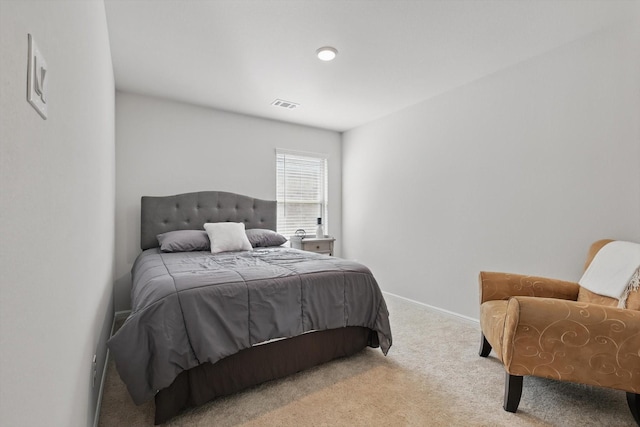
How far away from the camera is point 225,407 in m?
1.83

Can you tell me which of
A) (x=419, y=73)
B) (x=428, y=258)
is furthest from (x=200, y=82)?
(x=428, y=258)

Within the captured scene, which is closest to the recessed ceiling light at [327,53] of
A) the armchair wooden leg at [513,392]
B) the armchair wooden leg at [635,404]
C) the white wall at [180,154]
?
the white wall at [180,154]

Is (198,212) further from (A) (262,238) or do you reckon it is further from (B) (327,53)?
(B) (327,53)

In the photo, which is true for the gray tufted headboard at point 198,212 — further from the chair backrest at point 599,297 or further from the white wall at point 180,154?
the chair backrest at point 599,297

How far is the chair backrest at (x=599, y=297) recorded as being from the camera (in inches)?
68.9

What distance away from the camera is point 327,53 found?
8.64ft

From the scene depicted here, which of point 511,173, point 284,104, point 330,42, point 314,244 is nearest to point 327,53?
point 330,42

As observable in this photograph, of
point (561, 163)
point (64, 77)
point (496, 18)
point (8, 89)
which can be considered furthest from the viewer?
point (561, 163)

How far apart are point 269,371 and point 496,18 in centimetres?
291

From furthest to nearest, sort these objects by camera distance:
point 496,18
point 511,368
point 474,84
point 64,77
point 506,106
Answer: point 474,84, point 506,106, point 496,18, point 511,368, point 64,77

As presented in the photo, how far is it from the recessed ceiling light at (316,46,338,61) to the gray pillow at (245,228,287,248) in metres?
2.09

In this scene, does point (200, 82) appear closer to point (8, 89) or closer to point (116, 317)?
point (116, 317)

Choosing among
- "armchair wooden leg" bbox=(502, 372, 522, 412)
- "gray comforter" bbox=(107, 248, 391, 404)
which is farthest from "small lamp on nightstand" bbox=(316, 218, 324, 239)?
"armchair wooden leg" bbox=(502, 372, 522, 412)

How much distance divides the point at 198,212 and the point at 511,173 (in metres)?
3.47
